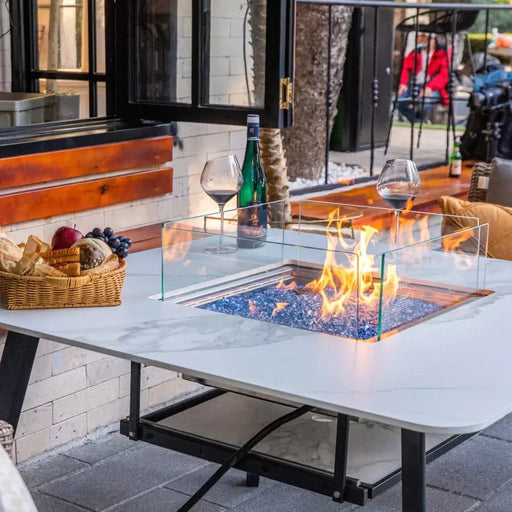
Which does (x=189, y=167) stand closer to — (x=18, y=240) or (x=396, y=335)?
(x=18, y=240)

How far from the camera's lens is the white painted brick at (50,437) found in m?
3.16

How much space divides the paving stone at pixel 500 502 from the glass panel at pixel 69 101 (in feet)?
6.33

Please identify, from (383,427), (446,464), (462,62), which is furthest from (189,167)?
(462,62)

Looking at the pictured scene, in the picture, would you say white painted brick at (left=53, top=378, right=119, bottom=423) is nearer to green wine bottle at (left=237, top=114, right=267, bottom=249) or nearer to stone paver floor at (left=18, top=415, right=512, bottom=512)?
stone paver floor at (left=18, top=415, right=512, bottom=512)

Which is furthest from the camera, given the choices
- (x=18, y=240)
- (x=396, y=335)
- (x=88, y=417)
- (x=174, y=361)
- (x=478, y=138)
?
(x=478, y=138)

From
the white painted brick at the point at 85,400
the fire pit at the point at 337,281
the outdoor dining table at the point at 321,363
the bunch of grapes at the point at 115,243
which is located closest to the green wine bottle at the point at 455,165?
the white painted brick at the point at 85,400

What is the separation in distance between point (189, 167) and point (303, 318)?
5.35ft

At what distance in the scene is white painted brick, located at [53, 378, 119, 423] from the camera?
3.29 meters

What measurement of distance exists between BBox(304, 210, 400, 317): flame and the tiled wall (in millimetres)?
1131

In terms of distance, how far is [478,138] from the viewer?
21.4 feet

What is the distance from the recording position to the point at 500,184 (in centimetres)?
376

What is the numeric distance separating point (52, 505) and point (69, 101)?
1.58 metres

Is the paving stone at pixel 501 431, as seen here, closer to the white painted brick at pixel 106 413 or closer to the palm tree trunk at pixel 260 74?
the palm tree trunk at pixel 260 74

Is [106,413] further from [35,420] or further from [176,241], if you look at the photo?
[176,241]
